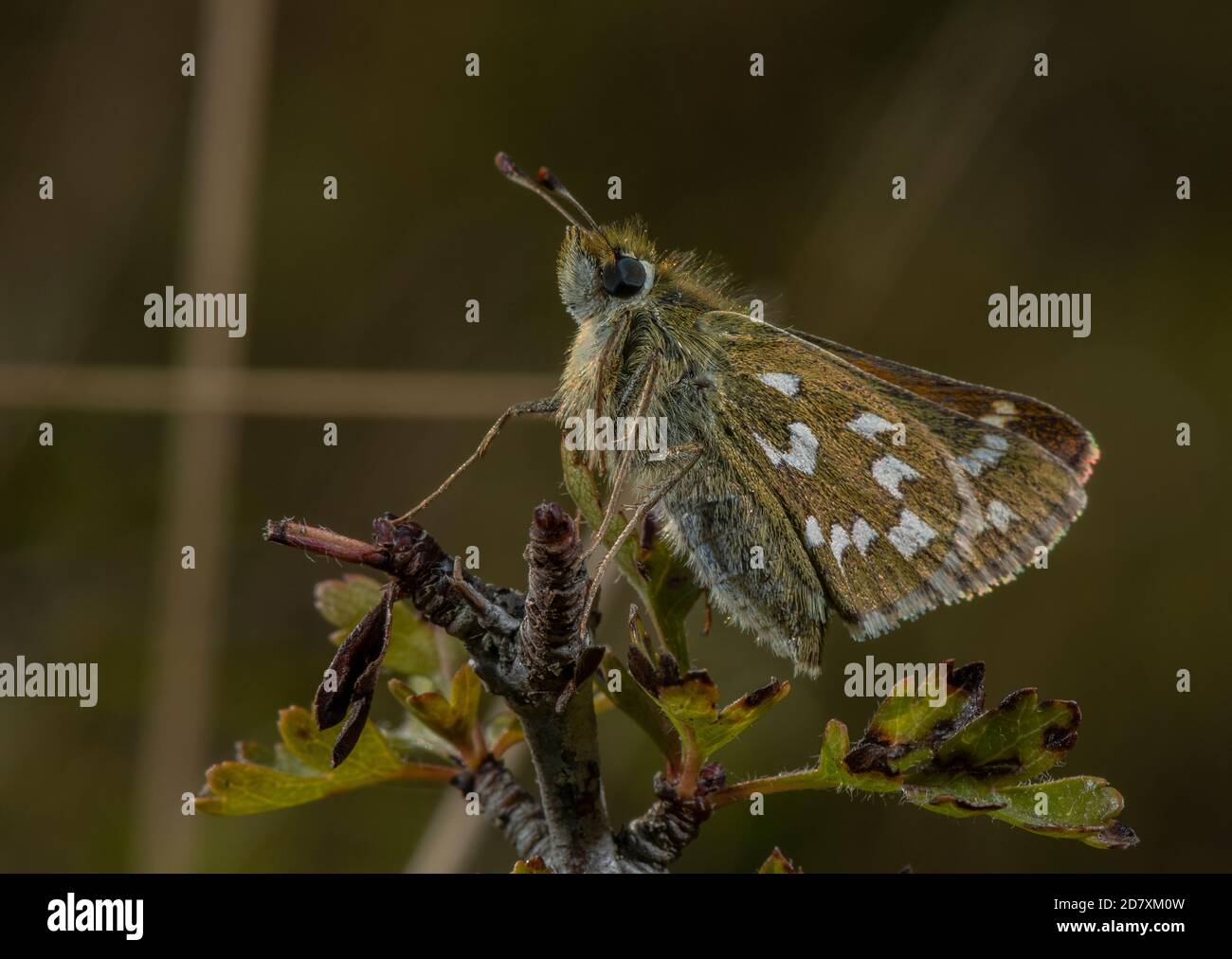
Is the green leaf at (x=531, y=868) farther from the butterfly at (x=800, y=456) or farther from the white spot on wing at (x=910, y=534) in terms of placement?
the white spot on wing at (x=910, y=534)

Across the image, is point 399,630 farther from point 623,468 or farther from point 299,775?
point 623,468

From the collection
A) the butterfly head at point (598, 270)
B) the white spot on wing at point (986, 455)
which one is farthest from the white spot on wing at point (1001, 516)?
the butterfly head at point (598, 270)

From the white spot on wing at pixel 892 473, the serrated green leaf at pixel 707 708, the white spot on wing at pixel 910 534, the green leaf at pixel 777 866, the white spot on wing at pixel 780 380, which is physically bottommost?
the green leaf at pixel 777 866

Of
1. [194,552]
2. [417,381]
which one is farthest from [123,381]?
[417,381]

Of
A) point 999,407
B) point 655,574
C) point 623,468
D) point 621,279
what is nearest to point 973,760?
point 655,574

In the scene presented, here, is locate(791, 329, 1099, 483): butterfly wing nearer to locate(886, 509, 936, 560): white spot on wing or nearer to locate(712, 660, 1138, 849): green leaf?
locate(886, 509, 936, 560): white spot on wing

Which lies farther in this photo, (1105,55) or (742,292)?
(1105,55)

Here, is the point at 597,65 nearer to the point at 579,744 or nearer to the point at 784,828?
the point at 784,828
